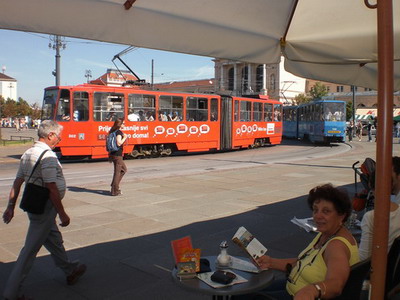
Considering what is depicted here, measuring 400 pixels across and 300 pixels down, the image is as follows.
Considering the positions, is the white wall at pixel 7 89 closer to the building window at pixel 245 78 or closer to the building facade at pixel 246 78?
the building facade at pixel 246 78

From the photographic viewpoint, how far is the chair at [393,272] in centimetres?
231

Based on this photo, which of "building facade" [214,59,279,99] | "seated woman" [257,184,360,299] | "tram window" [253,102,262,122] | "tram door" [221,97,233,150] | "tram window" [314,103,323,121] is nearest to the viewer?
"seated woman" [257,184,360,299]

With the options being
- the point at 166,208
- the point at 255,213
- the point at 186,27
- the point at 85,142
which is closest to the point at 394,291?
the point at 186,27

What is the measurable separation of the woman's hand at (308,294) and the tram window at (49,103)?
1651cm

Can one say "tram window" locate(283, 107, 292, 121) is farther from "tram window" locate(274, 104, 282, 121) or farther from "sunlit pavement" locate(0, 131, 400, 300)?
"sunlit pavement" locate(0, 131, 400, 300)

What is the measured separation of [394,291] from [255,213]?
5.37 m

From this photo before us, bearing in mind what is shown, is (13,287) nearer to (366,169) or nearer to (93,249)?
(93,249)

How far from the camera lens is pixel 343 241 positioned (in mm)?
2508

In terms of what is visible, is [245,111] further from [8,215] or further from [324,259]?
[324,259]

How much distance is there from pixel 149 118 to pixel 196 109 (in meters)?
3.05

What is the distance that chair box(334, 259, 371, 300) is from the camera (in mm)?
2326

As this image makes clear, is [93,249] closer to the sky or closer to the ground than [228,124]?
closer to the ground

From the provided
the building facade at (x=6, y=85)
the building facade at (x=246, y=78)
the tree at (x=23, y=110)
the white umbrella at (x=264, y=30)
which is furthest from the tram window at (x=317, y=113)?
the building facade at (x=6, y=85)

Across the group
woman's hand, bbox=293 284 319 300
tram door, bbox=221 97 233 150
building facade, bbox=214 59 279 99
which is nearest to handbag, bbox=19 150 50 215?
woman's hand, bbox=293 284 319 300
